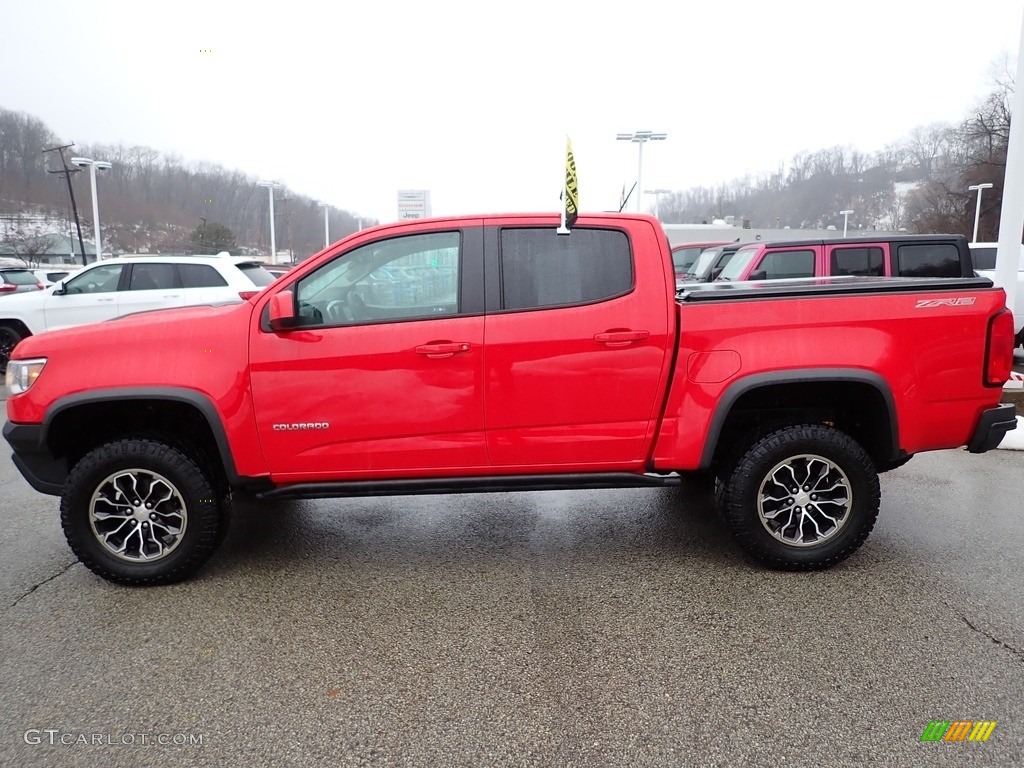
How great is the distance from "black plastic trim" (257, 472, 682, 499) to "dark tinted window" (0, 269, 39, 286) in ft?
58.1

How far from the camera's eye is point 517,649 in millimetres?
3209

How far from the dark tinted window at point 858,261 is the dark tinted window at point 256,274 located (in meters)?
7.96

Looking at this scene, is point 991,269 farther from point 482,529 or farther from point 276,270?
point 276,270

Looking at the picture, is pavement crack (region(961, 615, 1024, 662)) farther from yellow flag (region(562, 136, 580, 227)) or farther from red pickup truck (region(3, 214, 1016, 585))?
yellow flag (region(562, 136, 580, 227))

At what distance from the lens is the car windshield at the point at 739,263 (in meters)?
9.98

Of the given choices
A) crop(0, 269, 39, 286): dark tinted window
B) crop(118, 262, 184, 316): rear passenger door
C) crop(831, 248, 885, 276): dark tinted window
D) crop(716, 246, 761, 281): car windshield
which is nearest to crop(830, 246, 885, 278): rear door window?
crop(831, 248, 885, 276): dark tinted window

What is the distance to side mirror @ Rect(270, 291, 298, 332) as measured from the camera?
3.66m

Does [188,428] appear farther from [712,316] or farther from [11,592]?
[712,316]

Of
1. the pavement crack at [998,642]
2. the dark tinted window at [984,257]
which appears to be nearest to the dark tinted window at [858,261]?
the dark tinted window at [984,257]

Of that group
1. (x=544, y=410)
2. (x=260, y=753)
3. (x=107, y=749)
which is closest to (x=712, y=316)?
(x=544, y=410)

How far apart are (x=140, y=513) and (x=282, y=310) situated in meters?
1.37

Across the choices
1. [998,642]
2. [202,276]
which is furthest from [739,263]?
[998,642]

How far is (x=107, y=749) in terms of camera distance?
2.58 m

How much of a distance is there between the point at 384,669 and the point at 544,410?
4.92 ft
